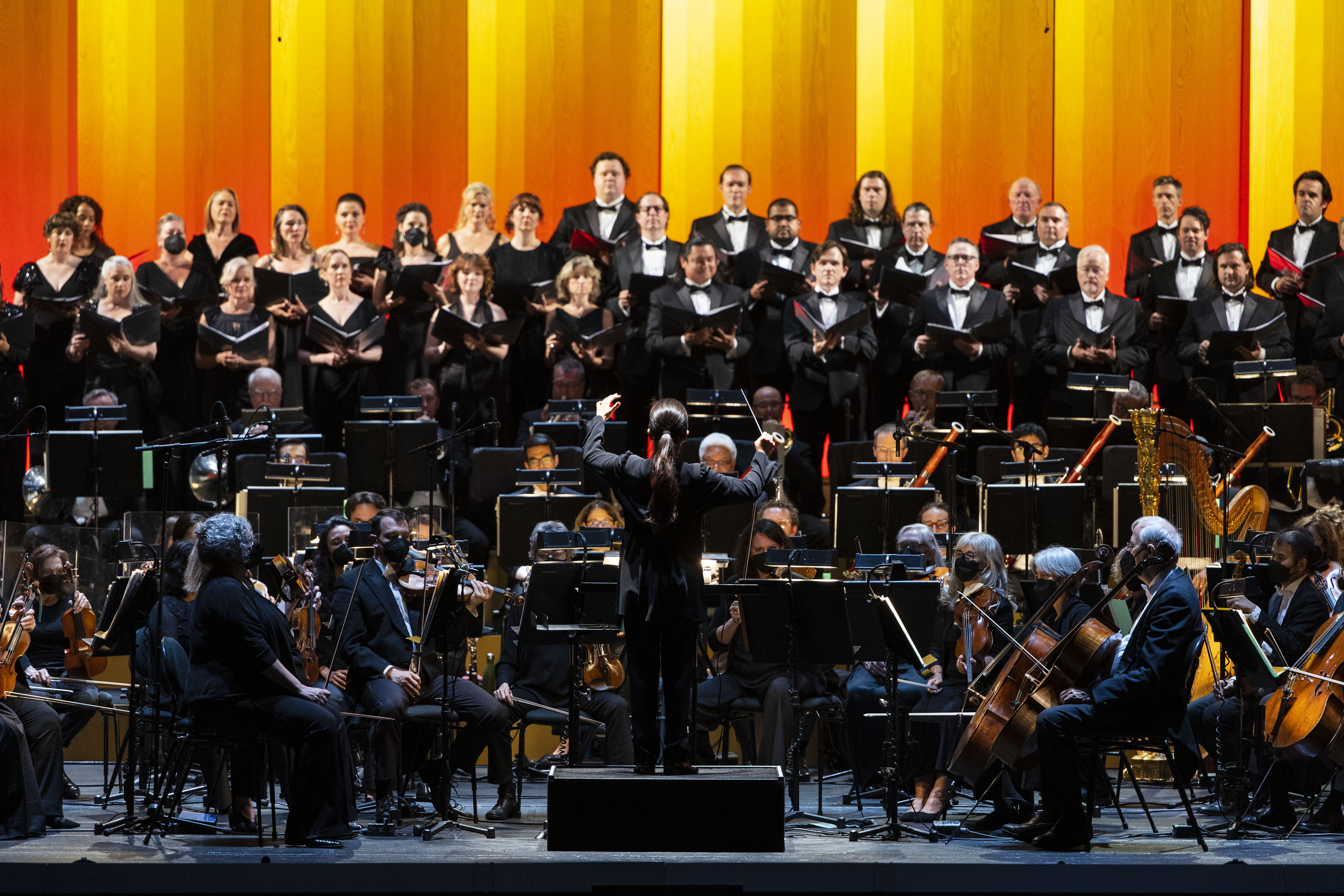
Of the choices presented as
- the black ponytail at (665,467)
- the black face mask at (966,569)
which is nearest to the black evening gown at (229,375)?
the black ponytail at (665,467)

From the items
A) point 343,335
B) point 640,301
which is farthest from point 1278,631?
point 343,335

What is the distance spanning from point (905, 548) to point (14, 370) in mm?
5151

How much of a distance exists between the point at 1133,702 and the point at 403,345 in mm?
5320

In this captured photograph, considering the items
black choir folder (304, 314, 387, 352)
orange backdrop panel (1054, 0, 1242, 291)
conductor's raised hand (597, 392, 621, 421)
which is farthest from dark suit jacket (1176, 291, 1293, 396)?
conductor's raised hand (597, 392, 621, 421)

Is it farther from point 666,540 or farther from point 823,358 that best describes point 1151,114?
point 666,540

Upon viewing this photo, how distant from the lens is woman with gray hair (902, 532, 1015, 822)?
19.9 ft

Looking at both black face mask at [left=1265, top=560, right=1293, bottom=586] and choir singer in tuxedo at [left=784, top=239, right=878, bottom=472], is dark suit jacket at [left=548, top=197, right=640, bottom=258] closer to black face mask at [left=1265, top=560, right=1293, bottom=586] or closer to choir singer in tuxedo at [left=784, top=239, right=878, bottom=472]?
choir singer in tuxedo at [left=784, top=239, right=878, bottom=472]

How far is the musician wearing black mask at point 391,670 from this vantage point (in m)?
6.07

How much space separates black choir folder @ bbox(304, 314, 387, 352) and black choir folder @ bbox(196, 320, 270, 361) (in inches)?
11.2

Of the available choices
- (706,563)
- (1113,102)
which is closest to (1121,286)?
(1113,102)

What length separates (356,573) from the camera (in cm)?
625

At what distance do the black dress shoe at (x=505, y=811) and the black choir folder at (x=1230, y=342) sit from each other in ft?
15.8

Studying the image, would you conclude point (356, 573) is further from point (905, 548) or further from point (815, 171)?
point (815, 171)

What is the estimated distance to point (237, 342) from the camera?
9055 millimetres
